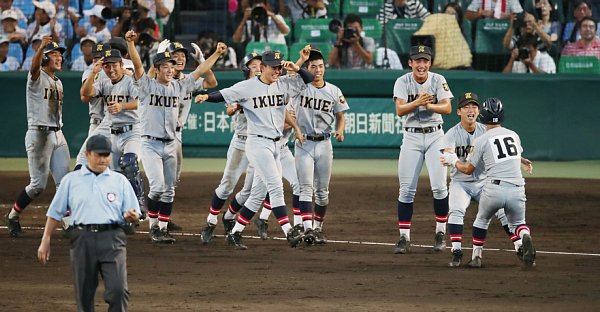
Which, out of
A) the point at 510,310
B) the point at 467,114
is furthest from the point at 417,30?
the point at 510,310

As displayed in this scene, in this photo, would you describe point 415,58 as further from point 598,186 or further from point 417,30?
point 417,30

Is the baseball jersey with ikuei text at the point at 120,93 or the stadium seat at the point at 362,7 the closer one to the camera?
the baseball jersey with ikuei text at the point at 120,93

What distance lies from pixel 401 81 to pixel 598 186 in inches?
277

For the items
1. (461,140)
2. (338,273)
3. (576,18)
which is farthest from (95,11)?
(338,273)

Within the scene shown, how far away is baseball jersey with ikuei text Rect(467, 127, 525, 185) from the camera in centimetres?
1055

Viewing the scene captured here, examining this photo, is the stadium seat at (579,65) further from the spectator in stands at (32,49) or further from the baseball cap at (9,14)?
the baseball cap at (9,14)

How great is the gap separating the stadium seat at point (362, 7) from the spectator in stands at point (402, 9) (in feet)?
0.62

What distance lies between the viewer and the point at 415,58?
39.4ft

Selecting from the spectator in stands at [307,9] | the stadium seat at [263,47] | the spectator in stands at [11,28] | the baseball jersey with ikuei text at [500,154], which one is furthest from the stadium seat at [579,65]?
the baseball jersey with ikuei text at [500,154]

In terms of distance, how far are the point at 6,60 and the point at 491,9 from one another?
9.08 m

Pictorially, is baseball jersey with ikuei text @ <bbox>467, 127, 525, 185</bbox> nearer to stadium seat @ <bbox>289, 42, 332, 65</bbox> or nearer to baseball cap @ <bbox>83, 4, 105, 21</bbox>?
stadium seat @ <bbox>289, 42, 332, 65</bbox>

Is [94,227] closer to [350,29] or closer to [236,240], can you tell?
[236,240]

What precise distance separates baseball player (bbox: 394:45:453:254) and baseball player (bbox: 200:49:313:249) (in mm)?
1059

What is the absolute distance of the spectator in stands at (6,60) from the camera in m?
Answer: 22.0
